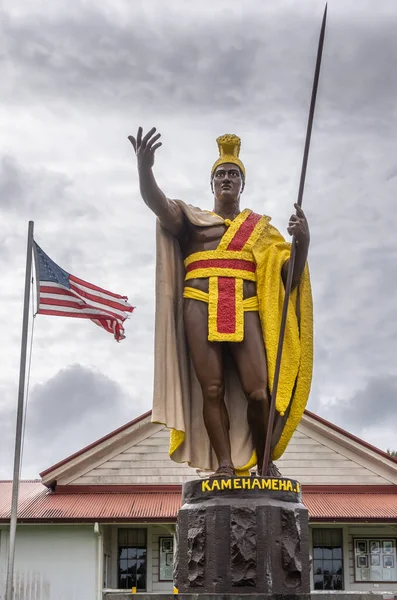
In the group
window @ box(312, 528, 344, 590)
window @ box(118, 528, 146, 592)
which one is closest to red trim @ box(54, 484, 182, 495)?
window @ box(118, 528, 146, 592)

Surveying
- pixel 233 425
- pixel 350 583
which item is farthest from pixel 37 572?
pixel 233 425

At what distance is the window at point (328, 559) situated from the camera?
25.5 meters

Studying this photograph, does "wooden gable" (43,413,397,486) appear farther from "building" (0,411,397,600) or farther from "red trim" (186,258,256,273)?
"red trim" (186,258,256,273)

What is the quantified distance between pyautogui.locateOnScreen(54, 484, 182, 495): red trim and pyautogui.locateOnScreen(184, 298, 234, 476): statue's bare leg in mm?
18034

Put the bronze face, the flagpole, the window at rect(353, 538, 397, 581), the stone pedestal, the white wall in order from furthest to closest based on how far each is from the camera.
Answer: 1. the window at rect(353, 538, 397, 581)
2. the white wall
3. the flagpole
4. the bronze face
5. the stone pedestal

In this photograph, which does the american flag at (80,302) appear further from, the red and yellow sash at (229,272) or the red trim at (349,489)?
the red trim at (349,489)

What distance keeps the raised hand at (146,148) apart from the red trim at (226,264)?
3.16 ft

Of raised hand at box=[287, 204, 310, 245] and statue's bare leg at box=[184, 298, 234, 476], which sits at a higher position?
raised hand at box=[287, 204, 310, 245]

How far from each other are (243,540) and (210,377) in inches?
56.0

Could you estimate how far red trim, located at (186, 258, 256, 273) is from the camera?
764 centimetres

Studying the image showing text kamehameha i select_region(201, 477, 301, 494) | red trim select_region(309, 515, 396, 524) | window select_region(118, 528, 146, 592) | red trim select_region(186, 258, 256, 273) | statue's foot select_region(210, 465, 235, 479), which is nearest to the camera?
text kamehameha i select_region(201, 477, 301, 494)

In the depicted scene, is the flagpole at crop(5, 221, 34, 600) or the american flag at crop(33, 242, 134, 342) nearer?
the flagpole at crop(5, 221, 34, 600)

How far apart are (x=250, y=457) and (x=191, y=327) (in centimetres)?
119

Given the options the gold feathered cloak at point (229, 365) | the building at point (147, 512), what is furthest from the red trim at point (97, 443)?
the gold feathered cloak at point (229, 365)
